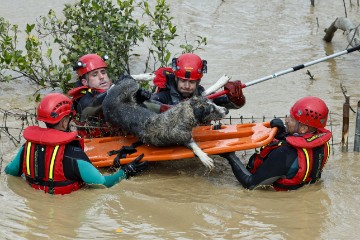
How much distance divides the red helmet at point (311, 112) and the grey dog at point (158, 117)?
0.79 m

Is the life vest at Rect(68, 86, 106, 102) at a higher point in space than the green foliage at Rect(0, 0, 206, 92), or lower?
lower

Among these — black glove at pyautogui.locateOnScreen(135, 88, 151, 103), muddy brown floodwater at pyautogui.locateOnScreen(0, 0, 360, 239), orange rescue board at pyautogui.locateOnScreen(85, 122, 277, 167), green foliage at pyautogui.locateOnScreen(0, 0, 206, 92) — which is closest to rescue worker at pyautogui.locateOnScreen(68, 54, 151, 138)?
orange rescue board at pyautogui.locateOnScreen(85, 122, 277, 167)

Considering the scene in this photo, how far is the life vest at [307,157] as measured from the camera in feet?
21.5

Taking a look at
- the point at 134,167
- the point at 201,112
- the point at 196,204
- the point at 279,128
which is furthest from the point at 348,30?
the point at 196,204

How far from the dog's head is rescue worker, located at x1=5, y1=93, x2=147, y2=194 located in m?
1.14

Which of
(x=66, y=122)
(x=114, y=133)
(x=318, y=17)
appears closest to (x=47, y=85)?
(x=114, y=133)

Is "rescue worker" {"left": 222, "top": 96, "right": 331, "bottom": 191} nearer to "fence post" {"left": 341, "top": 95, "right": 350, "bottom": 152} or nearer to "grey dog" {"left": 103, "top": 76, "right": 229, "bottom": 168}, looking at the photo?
"grey dog" {"left": 103, "top": 76, "right": 229, "bottom": 168}

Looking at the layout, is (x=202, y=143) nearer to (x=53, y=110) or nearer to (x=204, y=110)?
(x=204, y=110)

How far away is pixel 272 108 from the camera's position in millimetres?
9742

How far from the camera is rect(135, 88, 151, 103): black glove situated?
24.3 ft

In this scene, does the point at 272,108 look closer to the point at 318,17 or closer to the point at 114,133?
the point at 114,133

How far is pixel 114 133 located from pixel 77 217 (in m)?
1.82

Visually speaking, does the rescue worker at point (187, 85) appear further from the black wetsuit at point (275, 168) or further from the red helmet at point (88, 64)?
the black wetsuit at point (275, 168)

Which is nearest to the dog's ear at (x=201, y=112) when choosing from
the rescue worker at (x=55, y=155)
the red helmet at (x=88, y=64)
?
the rescue worker at (x=55, y=155)
